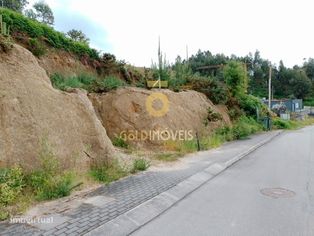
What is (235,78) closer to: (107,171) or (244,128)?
(244,128)

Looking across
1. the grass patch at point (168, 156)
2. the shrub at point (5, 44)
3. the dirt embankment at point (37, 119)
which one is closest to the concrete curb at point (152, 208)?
the grass patch at point (168, 156)

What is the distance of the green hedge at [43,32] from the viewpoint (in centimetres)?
1260

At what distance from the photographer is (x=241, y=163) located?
10492 millimetres

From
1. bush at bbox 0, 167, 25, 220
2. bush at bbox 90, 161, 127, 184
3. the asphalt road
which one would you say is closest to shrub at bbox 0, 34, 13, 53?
bush at bbox 0, 167, 25, 220

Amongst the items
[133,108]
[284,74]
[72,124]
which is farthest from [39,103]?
[284,74]

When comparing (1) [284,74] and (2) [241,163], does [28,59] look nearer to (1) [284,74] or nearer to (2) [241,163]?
(2) [241,163]

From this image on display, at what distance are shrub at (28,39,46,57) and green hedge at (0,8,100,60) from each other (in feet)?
1.72

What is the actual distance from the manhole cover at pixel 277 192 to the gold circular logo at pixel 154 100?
21.3 feet

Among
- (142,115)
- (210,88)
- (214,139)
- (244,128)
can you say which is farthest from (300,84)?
(142,115)

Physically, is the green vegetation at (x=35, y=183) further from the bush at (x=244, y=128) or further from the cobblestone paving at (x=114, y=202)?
the bush at (x=244, y=128)

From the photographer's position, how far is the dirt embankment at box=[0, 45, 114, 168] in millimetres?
6062

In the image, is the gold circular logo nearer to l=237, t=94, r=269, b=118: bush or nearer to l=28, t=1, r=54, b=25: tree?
l=237, t=94, r=269, b=118: bush

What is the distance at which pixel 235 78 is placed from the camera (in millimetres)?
21781

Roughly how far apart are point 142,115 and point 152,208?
6.96m
